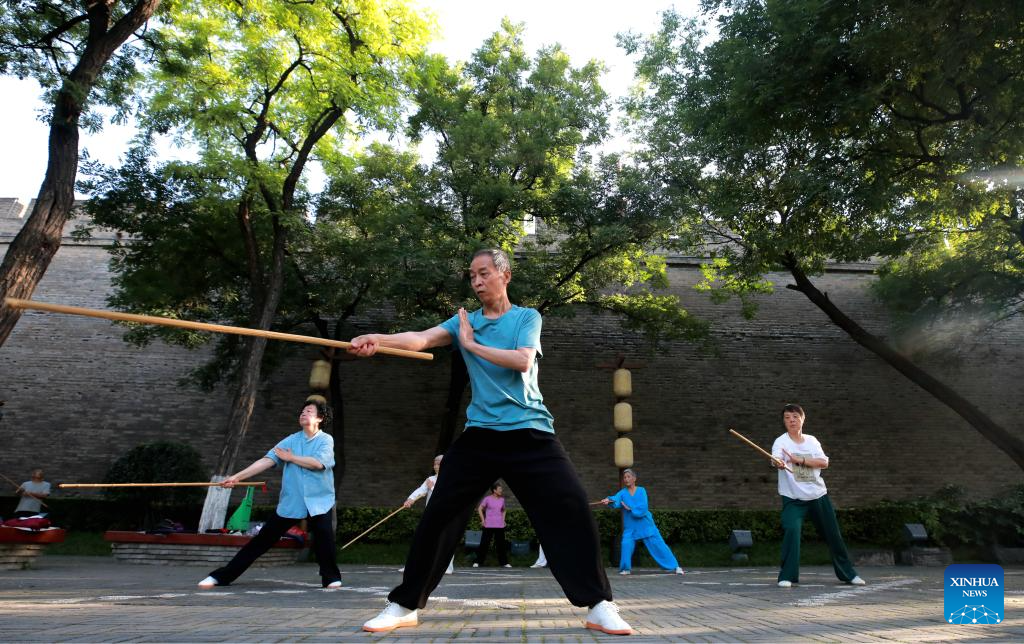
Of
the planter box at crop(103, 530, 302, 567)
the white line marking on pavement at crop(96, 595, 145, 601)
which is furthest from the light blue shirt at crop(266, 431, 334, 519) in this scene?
the planter box at crop(103, 530, 302, 567)

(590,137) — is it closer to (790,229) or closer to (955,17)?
(790,229)

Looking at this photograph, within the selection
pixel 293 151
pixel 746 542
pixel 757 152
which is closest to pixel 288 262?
pixel 293 151

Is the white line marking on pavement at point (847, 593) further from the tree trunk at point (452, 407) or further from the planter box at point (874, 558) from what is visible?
the tree trunk at point (452, 407)

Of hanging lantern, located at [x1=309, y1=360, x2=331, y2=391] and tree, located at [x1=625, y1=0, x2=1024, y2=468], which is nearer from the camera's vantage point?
tree, located at [x1=625, y1=0, x2=1024, y2=468]

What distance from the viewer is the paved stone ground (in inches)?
127

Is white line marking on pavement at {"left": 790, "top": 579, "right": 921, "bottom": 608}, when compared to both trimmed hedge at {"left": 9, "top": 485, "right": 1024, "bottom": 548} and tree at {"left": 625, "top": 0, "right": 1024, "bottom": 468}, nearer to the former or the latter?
tree at {"left": 625, "top": 0, "right": 1024, "bottom": 468}

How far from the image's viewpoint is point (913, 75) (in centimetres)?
955

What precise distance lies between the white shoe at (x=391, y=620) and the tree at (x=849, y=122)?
8.67m

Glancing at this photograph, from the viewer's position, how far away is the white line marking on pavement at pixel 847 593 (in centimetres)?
534

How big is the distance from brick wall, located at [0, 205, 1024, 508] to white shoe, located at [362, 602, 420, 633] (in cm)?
1501

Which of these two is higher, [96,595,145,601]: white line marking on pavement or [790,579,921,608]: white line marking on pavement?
[790,579,921,608]: white line marking on pavement

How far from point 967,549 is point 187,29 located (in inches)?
657

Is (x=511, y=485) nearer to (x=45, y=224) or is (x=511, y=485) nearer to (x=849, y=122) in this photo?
(x=45, y=224)

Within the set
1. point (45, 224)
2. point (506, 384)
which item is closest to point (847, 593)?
point (506, 384)
